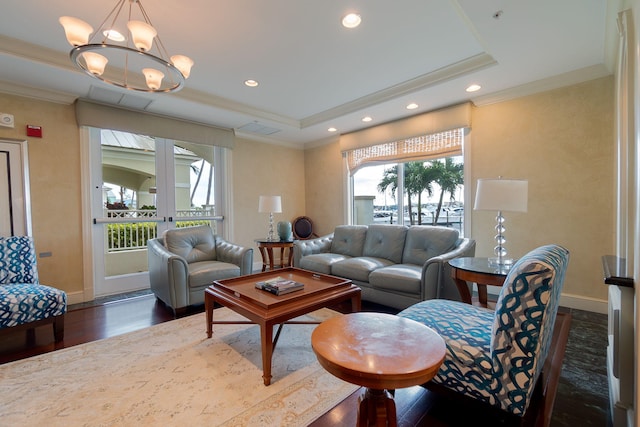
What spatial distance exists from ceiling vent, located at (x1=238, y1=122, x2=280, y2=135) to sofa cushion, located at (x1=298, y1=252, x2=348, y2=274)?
2274 millimetres

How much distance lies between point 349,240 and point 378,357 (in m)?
2.90

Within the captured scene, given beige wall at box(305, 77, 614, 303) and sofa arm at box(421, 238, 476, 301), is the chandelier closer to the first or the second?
sofa arm at box(421, 238, 476, 301)

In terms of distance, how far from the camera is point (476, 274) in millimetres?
2213

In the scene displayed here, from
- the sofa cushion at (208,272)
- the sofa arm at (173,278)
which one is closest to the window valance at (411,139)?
the sofa cushion at (208,272)

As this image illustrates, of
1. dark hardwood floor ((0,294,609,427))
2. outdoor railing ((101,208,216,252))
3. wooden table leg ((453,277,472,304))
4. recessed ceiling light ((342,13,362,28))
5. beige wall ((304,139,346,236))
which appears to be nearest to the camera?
dark hardwood floor ((0,294,609,427))

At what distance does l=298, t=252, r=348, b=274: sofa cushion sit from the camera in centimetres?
347

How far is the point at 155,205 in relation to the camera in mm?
4098

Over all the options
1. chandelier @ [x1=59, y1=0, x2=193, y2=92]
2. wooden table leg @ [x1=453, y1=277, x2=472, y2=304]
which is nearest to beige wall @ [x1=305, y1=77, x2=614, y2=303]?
wooden table leg @ [x1=453, y1=277, x2=472, y2=304]

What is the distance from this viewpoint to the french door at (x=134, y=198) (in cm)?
365

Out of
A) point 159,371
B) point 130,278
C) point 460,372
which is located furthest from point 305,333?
point 130,278

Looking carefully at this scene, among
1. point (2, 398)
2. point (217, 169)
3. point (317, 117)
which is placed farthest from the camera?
point (217, 169)

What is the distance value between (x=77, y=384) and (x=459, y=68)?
409 centimetres

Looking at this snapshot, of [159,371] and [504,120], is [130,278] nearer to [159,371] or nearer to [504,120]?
[159,371]

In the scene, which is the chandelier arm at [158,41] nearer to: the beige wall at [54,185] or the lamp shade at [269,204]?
the beige wall at [54,185]
